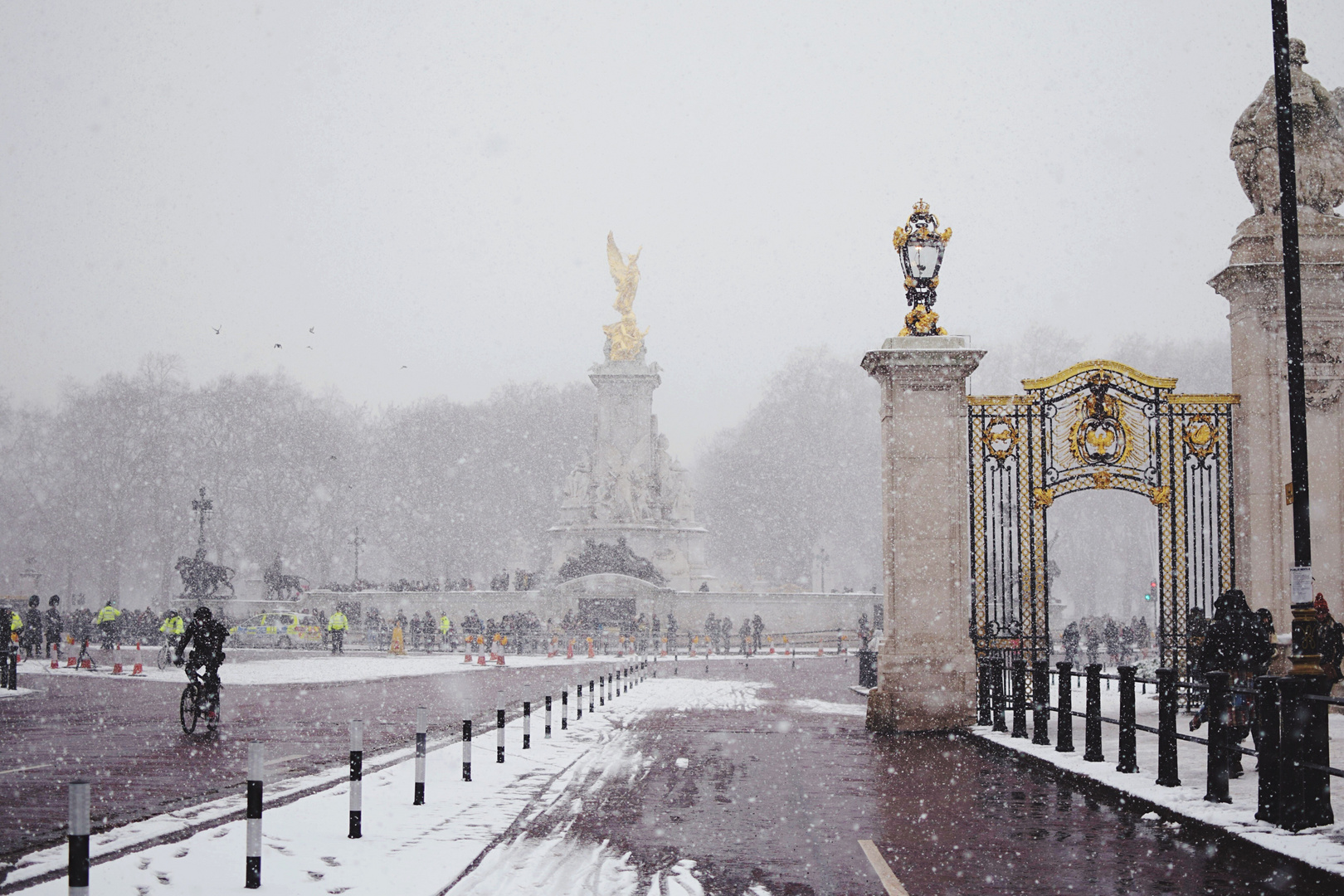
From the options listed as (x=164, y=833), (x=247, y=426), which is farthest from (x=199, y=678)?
(x=247, y=426)

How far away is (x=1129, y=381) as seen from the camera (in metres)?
19.6

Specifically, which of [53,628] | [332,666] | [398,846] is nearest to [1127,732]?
[398,846]

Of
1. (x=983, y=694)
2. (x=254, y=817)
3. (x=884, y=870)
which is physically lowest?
(x=884, y=870)

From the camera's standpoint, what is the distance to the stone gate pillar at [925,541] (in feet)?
61.7

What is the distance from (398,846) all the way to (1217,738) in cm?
671

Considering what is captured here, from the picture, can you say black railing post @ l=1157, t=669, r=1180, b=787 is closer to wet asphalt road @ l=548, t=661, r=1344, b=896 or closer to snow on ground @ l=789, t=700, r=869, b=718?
wet asphalt road @ l=548, t=661, r=1344, b=896

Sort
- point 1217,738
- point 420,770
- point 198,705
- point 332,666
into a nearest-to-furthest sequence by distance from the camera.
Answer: point 1217,738, point 420,770, point 198,705, point 332,666

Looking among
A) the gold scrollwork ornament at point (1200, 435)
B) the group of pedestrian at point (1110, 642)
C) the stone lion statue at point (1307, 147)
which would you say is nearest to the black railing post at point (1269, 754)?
the gold scrollwork ornament at point (1200, 435)

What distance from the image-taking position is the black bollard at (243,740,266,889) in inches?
321

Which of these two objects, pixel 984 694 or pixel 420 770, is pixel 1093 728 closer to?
pixel 984 694

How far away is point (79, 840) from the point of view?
245 inches

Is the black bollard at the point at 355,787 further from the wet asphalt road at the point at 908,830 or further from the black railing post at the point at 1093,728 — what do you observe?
the black railing post at the point at 1093,728

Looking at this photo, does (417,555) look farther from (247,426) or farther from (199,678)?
(199,678)

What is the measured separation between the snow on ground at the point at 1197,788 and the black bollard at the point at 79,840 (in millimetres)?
7339
